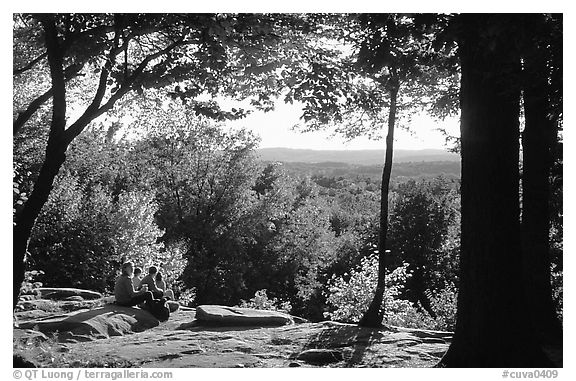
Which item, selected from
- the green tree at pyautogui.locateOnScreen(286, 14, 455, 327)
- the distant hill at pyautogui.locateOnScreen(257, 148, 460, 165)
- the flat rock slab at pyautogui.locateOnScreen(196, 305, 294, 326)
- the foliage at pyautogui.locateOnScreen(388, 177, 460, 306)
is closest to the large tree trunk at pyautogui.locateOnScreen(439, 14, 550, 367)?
the green tree at pyautogui.locateOnScreen(286, 14, 455, 327)

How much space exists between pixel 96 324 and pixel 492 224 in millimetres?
7438

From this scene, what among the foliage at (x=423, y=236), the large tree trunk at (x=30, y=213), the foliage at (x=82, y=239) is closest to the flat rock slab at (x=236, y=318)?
the large tree trunk at (x=30, y=213)

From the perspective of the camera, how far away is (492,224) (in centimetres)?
685

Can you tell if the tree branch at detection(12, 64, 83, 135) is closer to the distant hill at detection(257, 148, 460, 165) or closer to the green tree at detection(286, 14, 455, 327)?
the green tree at detection(286, 14, 455, 327)

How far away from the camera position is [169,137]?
33.0m

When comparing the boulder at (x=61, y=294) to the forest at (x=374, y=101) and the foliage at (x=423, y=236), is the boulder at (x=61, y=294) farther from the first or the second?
the foliage at (x=423, y=236)

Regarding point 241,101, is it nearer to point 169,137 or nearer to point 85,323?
point 85,323

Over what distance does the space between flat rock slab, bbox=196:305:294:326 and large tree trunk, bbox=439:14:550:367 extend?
6.03 metres

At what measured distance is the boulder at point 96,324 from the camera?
1038cm

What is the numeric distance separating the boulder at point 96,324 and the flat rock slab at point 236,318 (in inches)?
41.6

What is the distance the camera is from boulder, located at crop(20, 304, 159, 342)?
10.4 metres

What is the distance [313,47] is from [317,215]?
35803 millimetres

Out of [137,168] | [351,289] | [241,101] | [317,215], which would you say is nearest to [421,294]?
[317,215]
